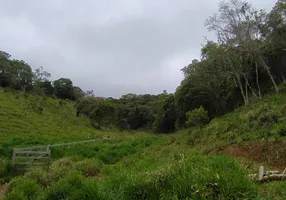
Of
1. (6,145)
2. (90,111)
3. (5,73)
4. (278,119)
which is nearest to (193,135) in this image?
(278,119)

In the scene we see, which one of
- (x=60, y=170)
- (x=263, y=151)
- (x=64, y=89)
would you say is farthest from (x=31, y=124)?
(x=64, y=89)

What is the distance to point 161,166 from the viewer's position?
21.9ft

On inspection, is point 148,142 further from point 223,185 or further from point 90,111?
point 90,111

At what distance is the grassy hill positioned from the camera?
4.88 metres

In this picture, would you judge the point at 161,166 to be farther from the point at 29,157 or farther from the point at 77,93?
the point at 77,93

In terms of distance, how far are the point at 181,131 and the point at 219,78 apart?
26.7 feet

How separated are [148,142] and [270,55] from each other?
17277mm

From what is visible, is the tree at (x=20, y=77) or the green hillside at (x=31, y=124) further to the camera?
the tree at (x=20, y=77)

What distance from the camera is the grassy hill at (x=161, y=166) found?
4875 millimetres

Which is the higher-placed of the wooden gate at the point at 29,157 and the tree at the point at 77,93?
the tree at the point at 77,93

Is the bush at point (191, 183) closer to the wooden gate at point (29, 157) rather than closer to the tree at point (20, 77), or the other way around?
the wooden gate at point (29, 157)

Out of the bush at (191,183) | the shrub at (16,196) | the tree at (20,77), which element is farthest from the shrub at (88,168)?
the tree at (20,77)

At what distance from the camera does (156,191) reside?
530 centimetres

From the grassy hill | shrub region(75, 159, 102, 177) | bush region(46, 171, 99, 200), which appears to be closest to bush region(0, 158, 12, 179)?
the grassy hill
